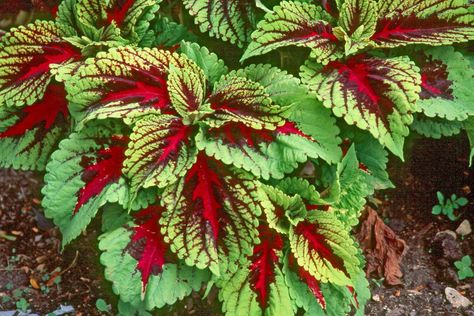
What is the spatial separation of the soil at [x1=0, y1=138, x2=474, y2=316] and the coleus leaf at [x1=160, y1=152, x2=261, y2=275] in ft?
1.67

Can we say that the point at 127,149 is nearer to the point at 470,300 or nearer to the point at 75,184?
the point at 75,184

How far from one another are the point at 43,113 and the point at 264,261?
2.52 feet

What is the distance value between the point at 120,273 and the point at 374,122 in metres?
0.76

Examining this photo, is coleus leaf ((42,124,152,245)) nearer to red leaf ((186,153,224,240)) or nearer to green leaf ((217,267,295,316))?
red leaf ((186,153,224,240))

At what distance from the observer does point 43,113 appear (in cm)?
196

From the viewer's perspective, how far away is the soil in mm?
2203

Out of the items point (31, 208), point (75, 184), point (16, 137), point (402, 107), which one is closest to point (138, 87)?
point (75, 184)

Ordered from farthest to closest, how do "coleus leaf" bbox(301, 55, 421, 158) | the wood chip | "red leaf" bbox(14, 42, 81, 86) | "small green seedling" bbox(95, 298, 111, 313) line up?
the wood chip
"small green seedling" bbox(95, 298, 111, 313)
"red leaf" bbox(14, 42, 81, 86)
"coleus leaf" bbox(301, 55, 421, 158)

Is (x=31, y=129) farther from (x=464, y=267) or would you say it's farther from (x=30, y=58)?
(x=464, y=267)

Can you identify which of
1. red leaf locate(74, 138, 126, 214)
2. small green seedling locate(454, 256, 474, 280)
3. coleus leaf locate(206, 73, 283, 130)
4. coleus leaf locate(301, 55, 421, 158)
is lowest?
small green seedling locate(454, 256, 474, 280)

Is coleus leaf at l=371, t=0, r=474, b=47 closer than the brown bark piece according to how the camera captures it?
Yes

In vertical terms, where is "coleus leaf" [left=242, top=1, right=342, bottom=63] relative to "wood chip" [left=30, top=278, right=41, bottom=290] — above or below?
above

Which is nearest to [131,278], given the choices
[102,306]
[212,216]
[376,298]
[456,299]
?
[212,216]

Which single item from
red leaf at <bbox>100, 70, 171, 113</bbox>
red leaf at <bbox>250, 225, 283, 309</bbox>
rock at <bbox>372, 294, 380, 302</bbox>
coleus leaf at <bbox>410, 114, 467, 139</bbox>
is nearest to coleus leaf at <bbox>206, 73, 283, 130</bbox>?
red leaf at <bbox>100, 70, 171, 113</bbox>
